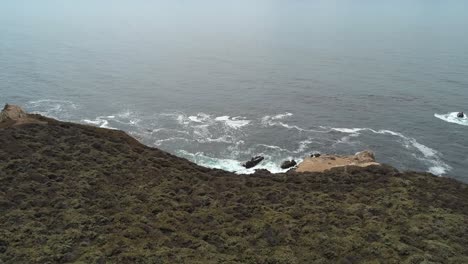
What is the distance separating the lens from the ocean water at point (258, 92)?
8194 cm

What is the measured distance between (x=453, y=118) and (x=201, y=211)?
7560 cm

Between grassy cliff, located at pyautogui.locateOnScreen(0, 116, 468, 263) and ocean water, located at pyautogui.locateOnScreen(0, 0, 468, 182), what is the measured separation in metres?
25.8

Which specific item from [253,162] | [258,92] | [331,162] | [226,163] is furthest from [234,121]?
[331,162]

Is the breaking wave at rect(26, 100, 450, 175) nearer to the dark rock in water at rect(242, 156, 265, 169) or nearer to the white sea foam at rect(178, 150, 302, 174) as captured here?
the white sea foam at rect(178, 150, 302, 174)

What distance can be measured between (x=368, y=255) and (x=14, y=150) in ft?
126

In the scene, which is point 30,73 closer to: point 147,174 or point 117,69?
point 117,69

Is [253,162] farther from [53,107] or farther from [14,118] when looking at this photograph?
[53,107]

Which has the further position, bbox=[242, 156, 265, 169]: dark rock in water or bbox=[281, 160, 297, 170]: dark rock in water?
bbox=[242, 156, 265, 169]: dark rock in water

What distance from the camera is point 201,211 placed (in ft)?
128

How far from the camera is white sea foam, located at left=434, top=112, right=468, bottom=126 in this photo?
9206 centimetres

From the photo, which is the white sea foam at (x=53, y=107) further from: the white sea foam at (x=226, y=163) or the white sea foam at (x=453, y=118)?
the white sea foam at (x=453, y=118)

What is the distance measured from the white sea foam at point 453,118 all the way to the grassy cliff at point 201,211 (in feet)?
166

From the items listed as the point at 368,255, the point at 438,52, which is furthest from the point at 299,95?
the point at 368,255

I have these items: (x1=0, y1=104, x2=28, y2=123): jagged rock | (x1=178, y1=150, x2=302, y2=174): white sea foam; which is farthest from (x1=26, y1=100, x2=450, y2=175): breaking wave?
(x1=0, y1=104, x2=28, y2=123): jagged rock
